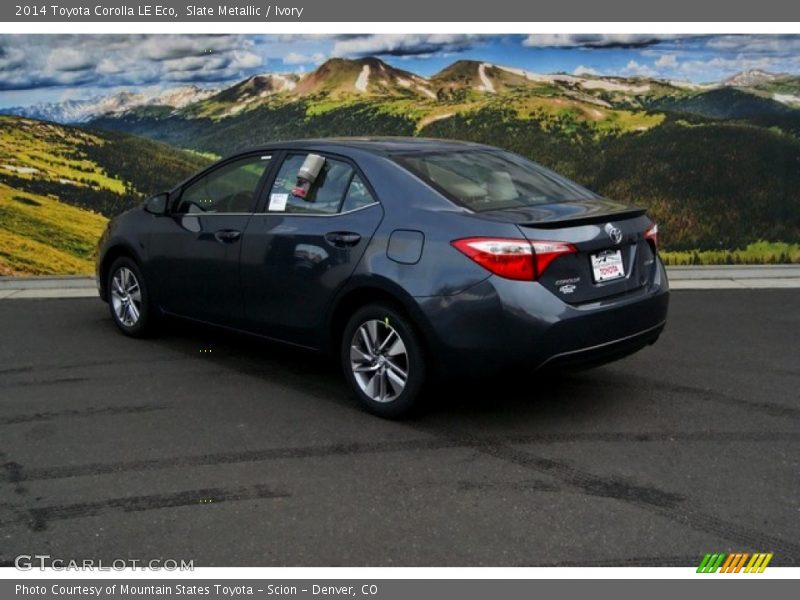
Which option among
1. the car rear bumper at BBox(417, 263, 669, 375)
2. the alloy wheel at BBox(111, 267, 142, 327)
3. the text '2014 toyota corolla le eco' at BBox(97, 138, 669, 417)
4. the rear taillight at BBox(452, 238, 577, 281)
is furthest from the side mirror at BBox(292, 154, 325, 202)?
the alloy wheel at BBox(111, 267, 142, 327)

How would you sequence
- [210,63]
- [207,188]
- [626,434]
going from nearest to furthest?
[626,434], [207,188], [210,63]

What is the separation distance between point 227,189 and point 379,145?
4.00ft

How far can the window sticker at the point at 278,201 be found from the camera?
576 centimetres

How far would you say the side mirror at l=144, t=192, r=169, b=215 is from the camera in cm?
665

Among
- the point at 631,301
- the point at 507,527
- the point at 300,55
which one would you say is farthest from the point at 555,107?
the point at 507,527

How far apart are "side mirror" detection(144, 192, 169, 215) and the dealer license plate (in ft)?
10.8

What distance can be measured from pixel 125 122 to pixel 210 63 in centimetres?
131

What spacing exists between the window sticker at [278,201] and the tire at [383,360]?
3.22ft

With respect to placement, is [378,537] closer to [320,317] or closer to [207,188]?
[320,317]

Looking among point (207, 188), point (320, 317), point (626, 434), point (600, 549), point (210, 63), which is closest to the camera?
point (600, 549)

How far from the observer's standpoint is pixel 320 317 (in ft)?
17.7

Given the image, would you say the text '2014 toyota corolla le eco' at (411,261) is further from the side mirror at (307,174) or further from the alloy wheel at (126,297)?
the alloy wheel at (126,297)

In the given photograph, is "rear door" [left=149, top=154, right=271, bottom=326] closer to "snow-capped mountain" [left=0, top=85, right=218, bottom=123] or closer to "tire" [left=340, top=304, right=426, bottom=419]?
"tire" [left=340, top=304, right=426, bottom=419]

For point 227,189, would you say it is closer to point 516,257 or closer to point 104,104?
point 516,257
